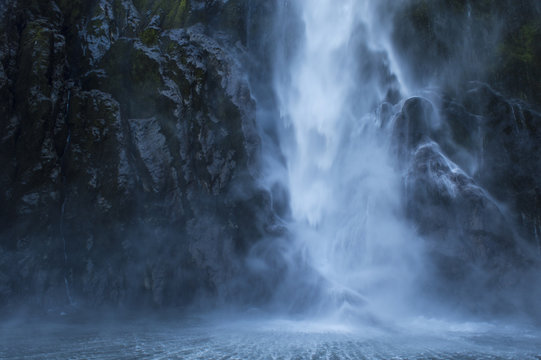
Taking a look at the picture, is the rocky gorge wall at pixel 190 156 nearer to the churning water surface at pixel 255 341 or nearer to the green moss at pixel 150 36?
the green moss at pixel 150 36

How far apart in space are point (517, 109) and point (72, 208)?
53.3 ft

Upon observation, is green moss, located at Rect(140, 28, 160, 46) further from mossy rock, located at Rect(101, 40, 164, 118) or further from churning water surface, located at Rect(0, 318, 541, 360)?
churning water surface, located at Rect(0, 318, 541, 360)

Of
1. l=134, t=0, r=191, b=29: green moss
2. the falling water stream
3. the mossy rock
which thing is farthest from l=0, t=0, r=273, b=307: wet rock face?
the falling water stream

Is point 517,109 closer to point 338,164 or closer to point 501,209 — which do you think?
point 501,209

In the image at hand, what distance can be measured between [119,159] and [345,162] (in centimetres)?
905

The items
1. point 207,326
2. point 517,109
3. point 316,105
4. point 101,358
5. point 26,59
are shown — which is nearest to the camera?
point 101,358

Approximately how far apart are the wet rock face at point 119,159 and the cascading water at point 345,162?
2.78 m

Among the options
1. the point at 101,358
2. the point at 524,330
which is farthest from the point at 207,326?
the point at 524,330

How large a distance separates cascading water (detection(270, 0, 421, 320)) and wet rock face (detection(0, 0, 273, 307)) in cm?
278

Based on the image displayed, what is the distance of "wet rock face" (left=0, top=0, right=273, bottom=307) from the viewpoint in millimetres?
11633

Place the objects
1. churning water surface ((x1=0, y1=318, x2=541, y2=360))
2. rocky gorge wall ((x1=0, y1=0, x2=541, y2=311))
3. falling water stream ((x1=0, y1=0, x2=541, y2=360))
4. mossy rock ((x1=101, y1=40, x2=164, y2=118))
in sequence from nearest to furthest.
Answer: churning water surface ((x1=0, y1=318, x2=541, y2=360)), falling water stream ((x1=0, y1=0, x2=541, y2=360)), rocky gorge wall ((x1=0, y1=0, x2=541, y2=311)), mossy rock ((x1=101, y1=40, x2=164, y2=118))

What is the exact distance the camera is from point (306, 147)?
685 inches

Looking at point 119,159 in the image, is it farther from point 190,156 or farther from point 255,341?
point 255,341

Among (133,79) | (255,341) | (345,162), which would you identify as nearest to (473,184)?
(345,162)
